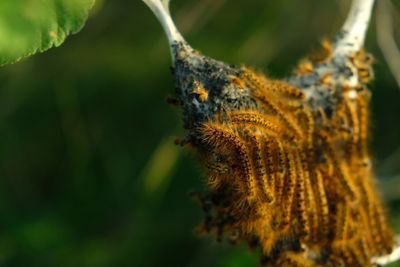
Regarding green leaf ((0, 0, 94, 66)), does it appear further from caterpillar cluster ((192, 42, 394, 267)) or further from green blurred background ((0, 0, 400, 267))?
green blurred background ((0, 0, 400, 267))

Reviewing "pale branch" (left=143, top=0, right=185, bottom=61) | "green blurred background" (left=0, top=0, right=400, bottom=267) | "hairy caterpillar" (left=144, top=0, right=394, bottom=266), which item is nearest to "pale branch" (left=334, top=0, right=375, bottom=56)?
"hairy caterpillar" (left=144, top=0, right=394, bottom=266)

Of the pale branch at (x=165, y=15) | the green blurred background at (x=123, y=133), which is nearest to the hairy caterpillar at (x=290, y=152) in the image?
the pale branch at (x=165, y=15)

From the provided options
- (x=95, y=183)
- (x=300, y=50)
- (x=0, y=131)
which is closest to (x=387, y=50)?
(x=300, y=50)

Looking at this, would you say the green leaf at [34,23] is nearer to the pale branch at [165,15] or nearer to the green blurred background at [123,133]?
the pale branch at [165,15]

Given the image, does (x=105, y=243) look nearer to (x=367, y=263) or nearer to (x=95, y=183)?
(x=95, y=183)

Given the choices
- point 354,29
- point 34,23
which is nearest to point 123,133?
point 354,29

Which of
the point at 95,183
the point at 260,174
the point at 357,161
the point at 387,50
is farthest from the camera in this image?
the point at 95,183

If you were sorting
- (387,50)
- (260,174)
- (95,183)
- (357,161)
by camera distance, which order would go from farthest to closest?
(95,183), (387,50), (357,161), (260,174)
